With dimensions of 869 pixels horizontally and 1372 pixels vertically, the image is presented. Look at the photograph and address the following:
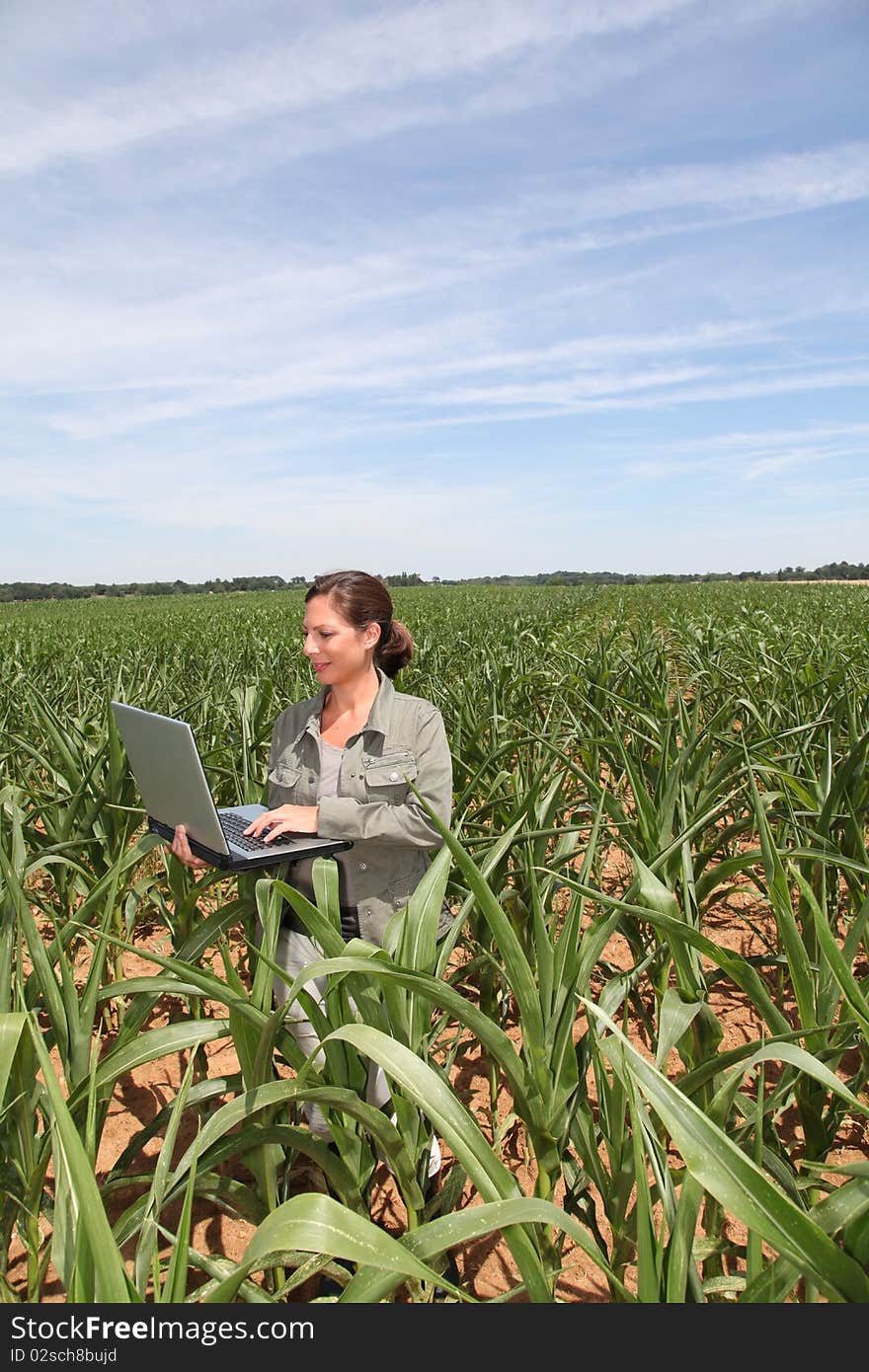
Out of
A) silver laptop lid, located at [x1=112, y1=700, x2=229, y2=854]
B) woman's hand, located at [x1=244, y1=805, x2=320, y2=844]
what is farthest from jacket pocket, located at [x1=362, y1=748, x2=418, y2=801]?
silver laptop lid, located at [x1=112, y1=700, x2=229, y2=854]

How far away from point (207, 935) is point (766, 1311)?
1.16 meters

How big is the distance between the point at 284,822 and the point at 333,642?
1.48ft

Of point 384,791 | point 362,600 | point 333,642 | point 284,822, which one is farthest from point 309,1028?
point 362,600

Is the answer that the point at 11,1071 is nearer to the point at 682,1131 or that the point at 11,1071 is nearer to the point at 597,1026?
the point at 597,1026

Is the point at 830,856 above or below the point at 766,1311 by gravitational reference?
above

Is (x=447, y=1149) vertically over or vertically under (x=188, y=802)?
under

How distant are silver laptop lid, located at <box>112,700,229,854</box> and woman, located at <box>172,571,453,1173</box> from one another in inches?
3.2

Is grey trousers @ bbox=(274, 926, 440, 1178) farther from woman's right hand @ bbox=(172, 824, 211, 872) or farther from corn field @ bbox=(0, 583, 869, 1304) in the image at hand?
woman's right hand @ bbox=(172, 824, 211, 872)

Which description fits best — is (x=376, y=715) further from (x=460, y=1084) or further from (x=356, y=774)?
(x=460, y=1084)

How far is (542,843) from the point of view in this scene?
1.98 metres

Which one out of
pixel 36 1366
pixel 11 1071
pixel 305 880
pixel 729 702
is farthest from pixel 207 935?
pixel 729 702

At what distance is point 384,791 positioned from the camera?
185 cm

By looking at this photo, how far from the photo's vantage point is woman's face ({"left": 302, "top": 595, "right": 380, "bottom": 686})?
1.86 metres

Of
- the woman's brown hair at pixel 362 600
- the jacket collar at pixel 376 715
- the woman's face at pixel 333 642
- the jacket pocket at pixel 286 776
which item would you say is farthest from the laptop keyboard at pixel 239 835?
the woman's brown hair at pixel 362 600
